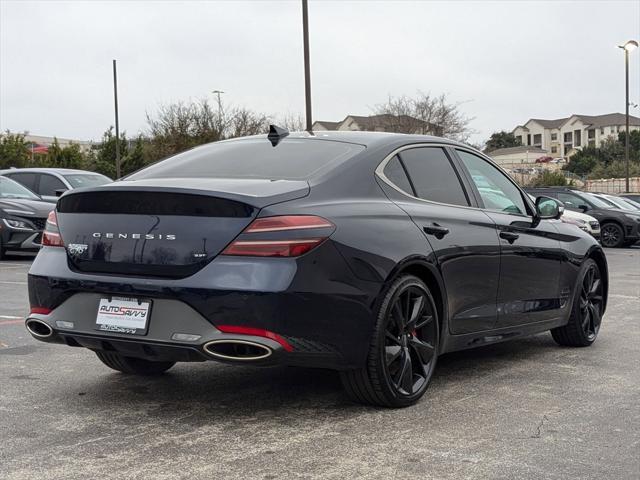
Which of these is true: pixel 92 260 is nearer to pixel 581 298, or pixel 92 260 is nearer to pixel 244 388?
pixel 244 388

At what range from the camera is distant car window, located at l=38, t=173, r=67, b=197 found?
57.1 feet

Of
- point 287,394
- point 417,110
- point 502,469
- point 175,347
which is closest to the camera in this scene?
point 502,469

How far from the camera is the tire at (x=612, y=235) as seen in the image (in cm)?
2289

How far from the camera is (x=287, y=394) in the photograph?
515 centimetres

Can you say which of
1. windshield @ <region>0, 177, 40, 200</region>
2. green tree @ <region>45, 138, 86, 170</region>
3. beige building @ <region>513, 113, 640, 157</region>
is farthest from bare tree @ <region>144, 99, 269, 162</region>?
beige building @ <region>513, 113, 640, 157</region>

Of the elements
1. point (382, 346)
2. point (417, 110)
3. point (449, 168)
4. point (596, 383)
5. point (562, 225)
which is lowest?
point (596, 383)

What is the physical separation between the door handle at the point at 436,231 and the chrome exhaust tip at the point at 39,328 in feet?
6.67

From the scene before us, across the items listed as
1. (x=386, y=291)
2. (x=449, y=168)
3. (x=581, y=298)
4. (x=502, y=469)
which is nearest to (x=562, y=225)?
(x=581, y=298)

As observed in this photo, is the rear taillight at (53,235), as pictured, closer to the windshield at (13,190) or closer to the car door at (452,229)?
the car door at (452,229)

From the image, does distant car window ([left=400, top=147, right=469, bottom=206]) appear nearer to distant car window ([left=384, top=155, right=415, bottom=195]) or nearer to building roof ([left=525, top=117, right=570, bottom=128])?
distant car window ([left=384, top=155, right=415, bottom=195])

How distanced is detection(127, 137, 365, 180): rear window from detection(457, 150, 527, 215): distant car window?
1.14m

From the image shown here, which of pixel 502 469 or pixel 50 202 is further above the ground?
pixel 50 202

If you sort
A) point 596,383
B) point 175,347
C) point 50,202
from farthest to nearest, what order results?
point 50,202 < point 596,383 < point 175,347

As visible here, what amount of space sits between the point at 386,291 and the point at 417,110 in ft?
167
